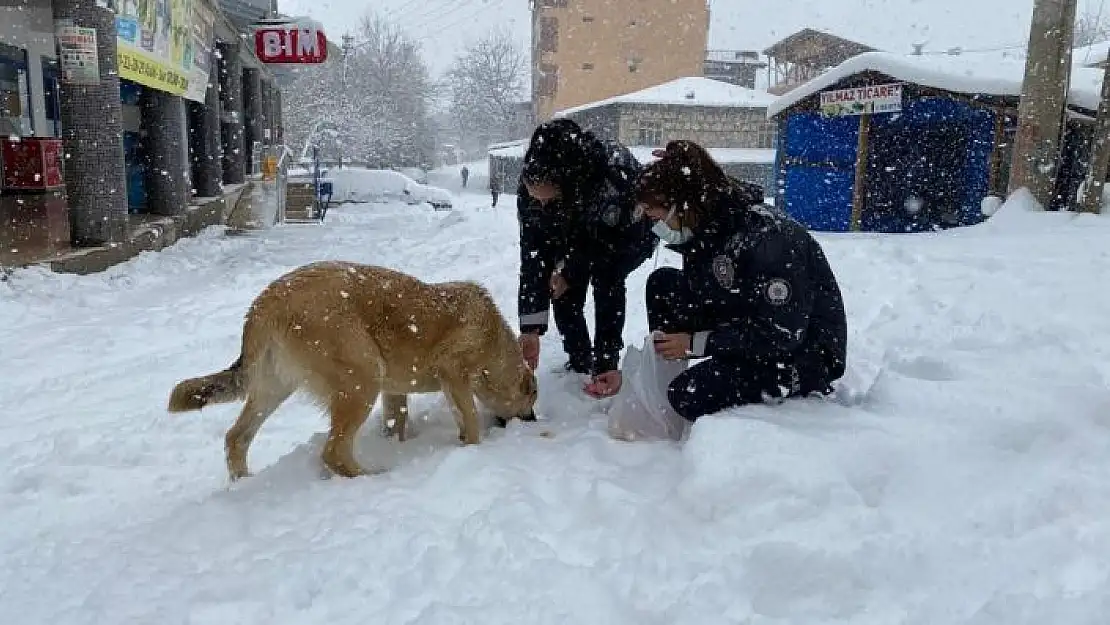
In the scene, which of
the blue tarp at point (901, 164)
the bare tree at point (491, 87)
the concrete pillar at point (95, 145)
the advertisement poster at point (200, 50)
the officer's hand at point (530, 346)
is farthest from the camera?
the bare tree at point (491, 87)

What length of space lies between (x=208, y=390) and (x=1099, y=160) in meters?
12.1

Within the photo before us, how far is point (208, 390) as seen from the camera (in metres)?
3.46

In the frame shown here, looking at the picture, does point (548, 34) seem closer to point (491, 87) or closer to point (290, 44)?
point (491, 87)

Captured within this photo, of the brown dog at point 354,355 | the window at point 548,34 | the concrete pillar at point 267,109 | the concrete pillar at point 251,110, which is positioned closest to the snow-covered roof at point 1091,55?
the brown dog at point 354,355

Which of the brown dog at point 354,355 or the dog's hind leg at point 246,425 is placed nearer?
the brown dog at point 354,355

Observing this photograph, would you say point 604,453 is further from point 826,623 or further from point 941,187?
point 941,187

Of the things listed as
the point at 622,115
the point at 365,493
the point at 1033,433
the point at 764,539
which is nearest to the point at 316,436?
the point at 365,493

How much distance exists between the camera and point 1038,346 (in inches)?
182

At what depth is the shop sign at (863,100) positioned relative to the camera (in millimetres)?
14695

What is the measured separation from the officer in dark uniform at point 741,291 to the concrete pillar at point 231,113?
22.3m

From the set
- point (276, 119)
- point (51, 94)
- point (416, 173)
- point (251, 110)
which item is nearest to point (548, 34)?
point (416, 173)

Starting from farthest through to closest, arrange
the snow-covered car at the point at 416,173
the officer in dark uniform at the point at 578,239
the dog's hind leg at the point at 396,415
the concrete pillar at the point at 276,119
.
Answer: the snow-covered car at the point at 416,173, the concrete pillar at the point at 276,119, the officer in dark uniform at the point at 578,239, the dog's hind leg at the point at 396,415

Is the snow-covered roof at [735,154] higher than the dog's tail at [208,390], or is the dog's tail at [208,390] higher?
the snow-covered roof at [735,154]

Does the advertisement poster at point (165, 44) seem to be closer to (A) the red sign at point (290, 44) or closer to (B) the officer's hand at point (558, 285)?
(A) the red sign at point (290, 44)
